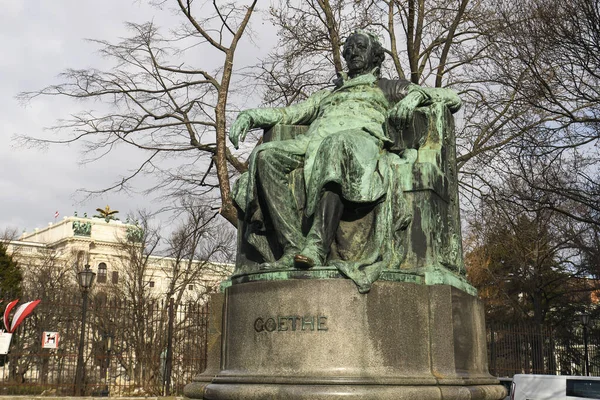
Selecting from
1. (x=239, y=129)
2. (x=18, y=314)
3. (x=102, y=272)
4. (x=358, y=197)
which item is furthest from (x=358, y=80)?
(x=102, y=272)

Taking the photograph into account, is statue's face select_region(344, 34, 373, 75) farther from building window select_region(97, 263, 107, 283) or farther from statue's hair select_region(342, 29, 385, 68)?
building window select_region(97, 263, 107, 283)

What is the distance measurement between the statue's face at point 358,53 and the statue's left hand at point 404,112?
3.07 feet

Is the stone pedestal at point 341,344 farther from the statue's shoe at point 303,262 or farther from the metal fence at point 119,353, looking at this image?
the metal fence at point 119,353

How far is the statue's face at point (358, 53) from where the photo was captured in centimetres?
705

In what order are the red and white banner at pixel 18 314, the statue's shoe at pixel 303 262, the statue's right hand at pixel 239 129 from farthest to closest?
1. the red and white banner at pixel 18 314
2. the statue's right hand at pixel 239 129
3. the statue's shoe at pixel 303 262

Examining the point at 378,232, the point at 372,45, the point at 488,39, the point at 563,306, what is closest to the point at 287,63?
the point at 488,39

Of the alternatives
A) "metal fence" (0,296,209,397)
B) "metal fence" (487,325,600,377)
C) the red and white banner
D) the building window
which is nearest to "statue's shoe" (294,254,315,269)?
"metal fence" (0,296,209,397)

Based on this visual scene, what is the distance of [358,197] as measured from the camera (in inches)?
229

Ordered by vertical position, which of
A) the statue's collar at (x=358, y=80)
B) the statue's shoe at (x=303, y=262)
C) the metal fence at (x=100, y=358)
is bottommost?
the metal fence at (x=100, y=358)

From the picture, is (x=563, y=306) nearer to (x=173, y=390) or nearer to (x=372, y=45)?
(x=173, y=390)

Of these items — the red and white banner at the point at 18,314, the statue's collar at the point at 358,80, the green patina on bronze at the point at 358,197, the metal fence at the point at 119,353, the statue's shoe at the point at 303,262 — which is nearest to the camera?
the statue's shoe at the point at 303,262

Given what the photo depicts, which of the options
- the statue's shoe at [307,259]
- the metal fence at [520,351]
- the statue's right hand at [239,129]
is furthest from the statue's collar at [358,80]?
the metal fence at [520,351]

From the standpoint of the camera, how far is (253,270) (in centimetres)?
583

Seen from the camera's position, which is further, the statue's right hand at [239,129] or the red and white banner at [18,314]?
the red and white banner at [18,314]
